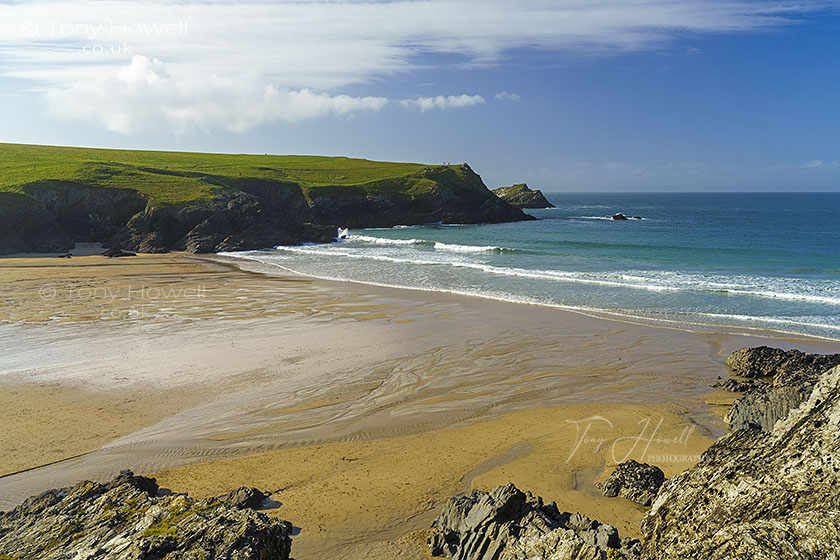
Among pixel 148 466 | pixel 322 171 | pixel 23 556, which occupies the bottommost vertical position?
pixel 148 466

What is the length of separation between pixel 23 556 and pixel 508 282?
1187 inches

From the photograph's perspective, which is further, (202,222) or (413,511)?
(202,222)

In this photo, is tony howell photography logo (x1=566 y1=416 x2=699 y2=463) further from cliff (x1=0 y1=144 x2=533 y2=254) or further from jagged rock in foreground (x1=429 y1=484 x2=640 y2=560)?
cliff (x1=0 y1=144 x2=533 y2=254)

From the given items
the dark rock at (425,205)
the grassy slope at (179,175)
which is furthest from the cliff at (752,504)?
the dark rock at (425,205)

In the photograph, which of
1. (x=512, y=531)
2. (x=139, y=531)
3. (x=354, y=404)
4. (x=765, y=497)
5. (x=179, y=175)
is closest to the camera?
(x=765, y=497)

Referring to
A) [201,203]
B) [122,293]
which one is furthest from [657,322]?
[201,203]

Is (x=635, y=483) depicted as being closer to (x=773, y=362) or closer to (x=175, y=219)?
(x=773, y=362)

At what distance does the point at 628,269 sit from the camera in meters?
39.1

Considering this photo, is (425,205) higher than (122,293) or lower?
higher

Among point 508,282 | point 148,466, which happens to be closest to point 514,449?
point 148,466

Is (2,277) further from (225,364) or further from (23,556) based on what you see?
(23,556)

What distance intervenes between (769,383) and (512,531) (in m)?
12.8

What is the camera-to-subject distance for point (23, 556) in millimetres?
5141

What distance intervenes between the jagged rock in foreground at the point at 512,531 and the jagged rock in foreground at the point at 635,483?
2515mm
